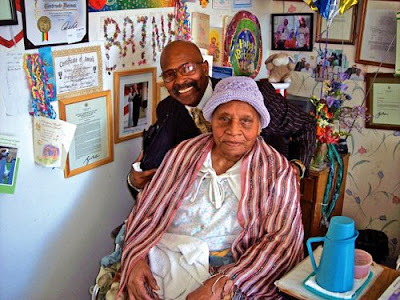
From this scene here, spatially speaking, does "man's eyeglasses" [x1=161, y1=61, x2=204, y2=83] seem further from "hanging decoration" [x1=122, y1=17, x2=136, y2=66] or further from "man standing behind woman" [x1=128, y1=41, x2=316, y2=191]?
"hanging decoration" [x1=122, y1=17, x2=136, y2=66]

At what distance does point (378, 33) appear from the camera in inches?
106

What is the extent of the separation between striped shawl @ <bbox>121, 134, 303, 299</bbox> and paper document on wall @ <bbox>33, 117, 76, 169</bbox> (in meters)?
0.35

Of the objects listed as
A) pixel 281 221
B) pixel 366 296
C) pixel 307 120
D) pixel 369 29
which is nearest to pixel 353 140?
pixel 369 29

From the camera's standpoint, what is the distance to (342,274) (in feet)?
4.76

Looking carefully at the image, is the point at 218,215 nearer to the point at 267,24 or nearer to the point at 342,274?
the point at 342,274

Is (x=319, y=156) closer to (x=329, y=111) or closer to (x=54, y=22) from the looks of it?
(x=329, y=111)

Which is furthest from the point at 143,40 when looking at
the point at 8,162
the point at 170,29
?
the point at 8,162

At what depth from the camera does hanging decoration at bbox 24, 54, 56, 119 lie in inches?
70.8

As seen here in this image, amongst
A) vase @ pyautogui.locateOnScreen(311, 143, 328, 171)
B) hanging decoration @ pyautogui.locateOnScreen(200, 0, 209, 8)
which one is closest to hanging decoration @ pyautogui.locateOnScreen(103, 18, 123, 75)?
hanging decoration @ pyautogui.locateOnScreen(200, 0, 209, 8)

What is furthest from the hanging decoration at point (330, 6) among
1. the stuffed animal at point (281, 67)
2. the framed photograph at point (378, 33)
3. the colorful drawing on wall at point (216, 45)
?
the colorful drawing on wall at point (216, 45)

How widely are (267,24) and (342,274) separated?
81.9 inches

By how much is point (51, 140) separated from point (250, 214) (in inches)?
31.3

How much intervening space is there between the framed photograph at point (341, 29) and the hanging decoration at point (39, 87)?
1.72 metres

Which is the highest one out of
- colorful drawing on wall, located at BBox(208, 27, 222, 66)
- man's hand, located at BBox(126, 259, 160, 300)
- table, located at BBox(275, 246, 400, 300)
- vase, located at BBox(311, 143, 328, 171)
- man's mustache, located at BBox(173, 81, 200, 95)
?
colorful drawing on wall, located at BBox(208, 27, 222, 66)
